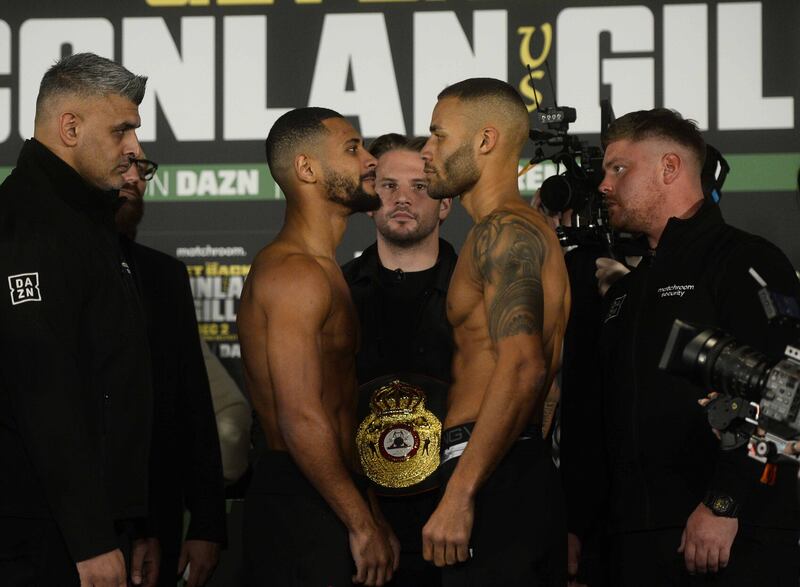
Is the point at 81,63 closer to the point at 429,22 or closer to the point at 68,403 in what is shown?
the point at 68,403

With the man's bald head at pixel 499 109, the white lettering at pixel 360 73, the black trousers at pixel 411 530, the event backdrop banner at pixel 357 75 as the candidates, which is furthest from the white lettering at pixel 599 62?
the black trousers at pixel 411 530

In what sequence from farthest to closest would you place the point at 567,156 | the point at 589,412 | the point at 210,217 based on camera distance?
1. the point at 210,217
2. the point at 567,156
3. the point at 589,412

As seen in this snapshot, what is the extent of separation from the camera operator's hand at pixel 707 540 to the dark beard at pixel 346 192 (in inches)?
46.2

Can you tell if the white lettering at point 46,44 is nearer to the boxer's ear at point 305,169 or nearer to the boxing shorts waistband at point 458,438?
the boxer's ear at point 305,169

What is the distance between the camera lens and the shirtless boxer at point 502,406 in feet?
8.74

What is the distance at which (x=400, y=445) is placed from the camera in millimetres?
3094

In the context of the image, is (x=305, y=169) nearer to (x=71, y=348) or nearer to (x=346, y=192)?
(x=346, y=192)

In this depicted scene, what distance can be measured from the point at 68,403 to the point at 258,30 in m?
2.85

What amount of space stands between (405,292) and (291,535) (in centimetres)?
118

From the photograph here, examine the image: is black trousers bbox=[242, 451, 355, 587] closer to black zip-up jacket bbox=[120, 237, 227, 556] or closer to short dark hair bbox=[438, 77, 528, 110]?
black zip-up jacket bbox=[120, 237, 227, 556]

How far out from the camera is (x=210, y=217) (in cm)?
482

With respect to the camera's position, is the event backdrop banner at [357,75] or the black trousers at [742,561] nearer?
the black trousers at [742,561]

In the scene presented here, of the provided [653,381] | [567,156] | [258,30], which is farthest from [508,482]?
[258,30]

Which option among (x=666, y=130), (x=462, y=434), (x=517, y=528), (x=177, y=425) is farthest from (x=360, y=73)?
(x=517, y=528)
